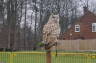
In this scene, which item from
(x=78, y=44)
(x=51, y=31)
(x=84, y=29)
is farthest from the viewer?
(x=84, y=29)

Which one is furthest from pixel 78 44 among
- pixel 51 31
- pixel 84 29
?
pixel 51 31

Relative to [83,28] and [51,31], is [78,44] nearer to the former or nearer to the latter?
[83,28]

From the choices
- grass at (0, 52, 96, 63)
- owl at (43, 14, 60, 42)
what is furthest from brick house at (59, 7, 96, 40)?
owl at (43, 14, 60, 42)

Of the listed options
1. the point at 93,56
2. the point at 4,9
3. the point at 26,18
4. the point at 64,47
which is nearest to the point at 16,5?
the point at 4,9

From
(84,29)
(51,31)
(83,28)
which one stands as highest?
(83,28)

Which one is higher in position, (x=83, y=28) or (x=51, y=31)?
(x=83, y=28)

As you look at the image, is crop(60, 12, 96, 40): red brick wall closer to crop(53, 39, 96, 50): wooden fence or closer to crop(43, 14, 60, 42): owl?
crop(53, 39, 96, 50): wooden fence

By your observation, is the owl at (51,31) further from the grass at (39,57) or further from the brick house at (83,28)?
the brick house at (83,28)

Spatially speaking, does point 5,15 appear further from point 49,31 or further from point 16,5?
point 49,31

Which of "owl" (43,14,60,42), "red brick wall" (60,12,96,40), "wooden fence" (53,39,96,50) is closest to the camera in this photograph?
"owl" (43,14,60,42)

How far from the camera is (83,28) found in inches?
1841

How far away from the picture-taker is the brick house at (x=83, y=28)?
1820 inches

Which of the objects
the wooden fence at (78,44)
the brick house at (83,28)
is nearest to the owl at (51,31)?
the wooden fence at (78,44)

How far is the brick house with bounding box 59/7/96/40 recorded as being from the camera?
152ft
